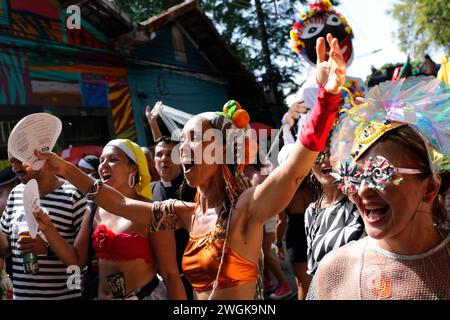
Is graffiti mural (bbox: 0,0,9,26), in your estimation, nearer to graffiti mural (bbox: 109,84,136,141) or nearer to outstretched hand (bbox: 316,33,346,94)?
graffiti mural (bbox: 109,84,136,141)

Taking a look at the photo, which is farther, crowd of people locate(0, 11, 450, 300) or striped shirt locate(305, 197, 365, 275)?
striped shirt locate(305, 197, 365, 275)

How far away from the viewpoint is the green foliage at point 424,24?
698 inches

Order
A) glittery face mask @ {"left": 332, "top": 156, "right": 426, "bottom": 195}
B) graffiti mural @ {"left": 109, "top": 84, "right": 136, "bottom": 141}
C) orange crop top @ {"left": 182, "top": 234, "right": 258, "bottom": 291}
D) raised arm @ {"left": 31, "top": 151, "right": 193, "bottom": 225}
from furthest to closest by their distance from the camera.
Result: graffiti mural @ {"left": 109, "top": 84, "right": 136, "bottom": 141} → raised arm @ {"left": 31, "top": 151, "right": 193, "bottom": 225} → orange crop top @ {"left": 182, "top": 234, "right": 258, "bottom": 291} → glittery face mask @ {"left": 332, "top": 156, "right": 426, "bottom": 195}

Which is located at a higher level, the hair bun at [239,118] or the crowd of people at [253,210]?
the hair bun at [239,118]

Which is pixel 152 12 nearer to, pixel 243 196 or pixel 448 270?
pixel 243 196

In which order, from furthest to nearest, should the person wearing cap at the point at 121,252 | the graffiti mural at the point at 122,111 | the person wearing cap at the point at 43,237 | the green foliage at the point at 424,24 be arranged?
the green foliage at the point at 424,24 < the graffiti mural at the point at 122,111 < the person wearing cap at the point at 43,237 < the person wearing cap at the point at 121,252

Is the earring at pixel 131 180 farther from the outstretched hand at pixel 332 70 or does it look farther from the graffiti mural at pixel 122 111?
the graffiti mural at pixel 122 111

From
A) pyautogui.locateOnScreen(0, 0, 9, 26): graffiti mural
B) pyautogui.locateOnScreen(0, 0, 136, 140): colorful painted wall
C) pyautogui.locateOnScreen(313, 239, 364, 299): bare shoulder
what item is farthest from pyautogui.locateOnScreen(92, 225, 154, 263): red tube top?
pyautogui.locateOnScreen(0, 0, 9, 26): graffiti mural

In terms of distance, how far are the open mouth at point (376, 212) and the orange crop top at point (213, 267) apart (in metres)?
0.76

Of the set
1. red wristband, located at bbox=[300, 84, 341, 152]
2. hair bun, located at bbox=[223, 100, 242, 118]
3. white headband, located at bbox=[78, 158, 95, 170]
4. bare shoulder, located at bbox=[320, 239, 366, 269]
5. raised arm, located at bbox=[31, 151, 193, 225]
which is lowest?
bare shoulder, located at bbox=[320, 239, 366, 269]

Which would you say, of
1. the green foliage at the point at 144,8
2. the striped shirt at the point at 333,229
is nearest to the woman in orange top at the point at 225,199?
the striped shirt at the point at 333,229

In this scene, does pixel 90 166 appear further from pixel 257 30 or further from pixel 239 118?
pixel 257 30

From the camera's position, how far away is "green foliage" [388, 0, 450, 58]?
17719mm

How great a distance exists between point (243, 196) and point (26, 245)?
1510 mm
